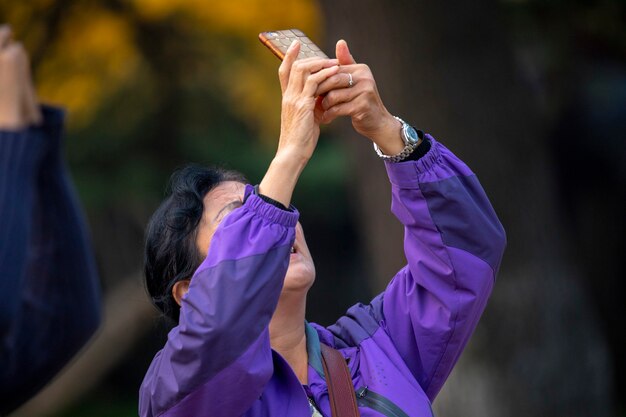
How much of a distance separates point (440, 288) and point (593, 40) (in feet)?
13.9

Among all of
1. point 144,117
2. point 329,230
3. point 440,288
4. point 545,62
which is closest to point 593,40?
point 545,62

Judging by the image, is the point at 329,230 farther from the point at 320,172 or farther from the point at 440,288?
the point at 440,288

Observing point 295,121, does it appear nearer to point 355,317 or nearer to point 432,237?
point 432,237

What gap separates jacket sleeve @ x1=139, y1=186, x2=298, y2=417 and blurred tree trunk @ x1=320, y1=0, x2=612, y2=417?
281cm

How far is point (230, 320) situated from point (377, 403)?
474mm

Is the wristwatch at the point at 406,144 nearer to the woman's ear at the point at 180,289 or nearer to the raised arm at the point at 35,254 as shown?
the woman's ear at the point at 180,289

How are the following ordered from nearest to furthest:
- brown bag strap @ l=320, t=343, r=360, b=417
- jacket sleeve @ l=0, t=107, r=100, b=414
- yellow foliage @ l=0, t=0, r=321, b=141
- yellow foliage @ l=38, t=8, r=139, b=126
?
1. brown bag strap @ l=320, t=343, r=360, b=417
2. jacket sleeve @ l=0, t=107, r=100, b=414
3. yellow foliage @ l=0, t=0, r=321, b=141
4. yellow foliage @ l=38, t=8, r=139, b=126

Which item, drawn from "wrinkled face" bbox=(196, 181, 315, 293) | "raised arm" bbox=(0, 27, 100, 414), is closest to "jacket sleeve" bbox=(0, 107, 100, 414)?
"raised arm" bbox=(0, 27, 100, 414)

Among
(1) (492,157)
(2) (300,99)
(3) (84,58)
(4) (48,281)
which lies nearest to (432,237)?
(2) (300,99)

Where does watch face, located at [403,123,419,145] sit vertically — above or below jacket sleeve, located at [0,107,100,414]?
above

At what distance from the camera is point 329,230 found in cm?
841

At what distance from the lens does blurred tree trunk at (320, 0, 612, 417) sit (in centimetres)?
479

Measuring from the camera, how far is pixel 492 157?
15.9 ft

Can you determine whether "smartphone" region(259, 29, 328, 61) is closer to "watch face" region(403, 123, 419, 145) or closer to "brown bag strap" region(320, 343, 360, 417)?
"watch face" region(403, 123, 419, 145)
